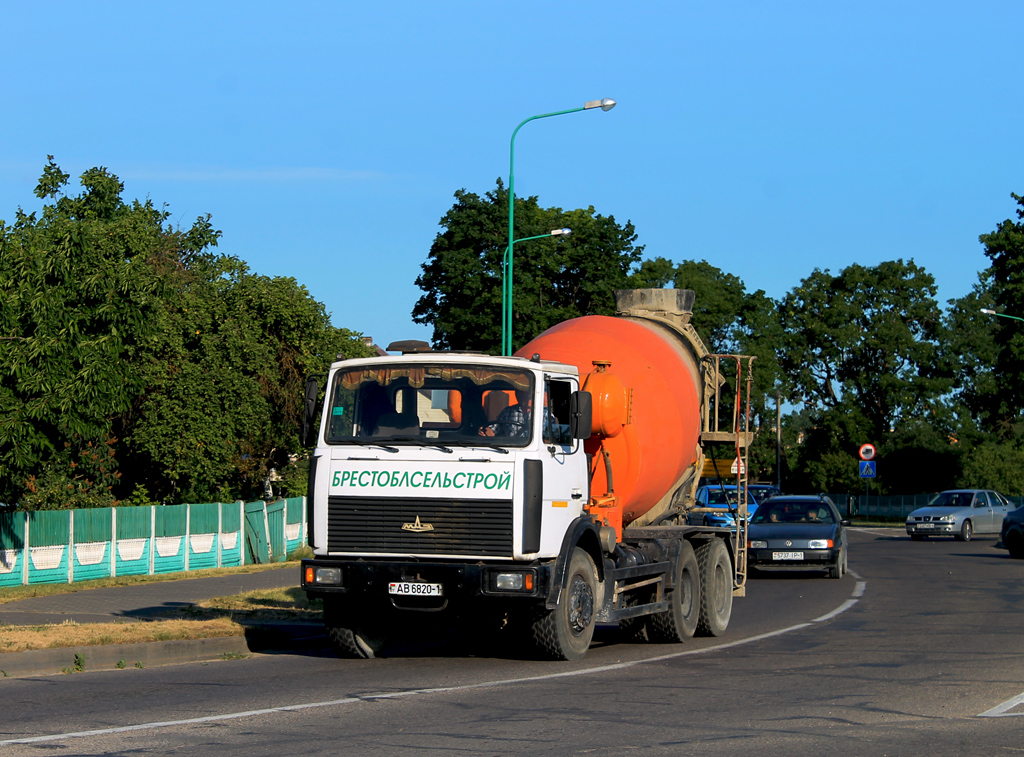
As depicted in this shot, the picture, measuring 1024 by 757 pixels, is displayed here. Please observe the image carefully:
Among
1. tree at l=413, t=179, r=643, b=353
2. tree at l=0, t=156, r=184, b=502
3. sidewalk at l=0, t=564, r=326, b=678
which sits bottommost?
sidewalk at l=0, t=564, r=326, b=678

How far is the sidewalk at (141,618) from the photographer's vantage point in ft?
37.9

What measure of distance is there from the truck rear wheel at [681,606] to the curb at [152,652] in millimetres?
3593

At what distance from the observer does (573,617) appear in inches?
467

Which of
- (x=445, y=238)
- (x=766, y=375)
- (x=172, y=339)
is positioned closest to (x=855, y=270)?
(x=766, y=375)

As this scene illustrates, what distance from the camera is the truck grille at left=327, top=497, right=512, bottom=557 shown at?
36.5 feet

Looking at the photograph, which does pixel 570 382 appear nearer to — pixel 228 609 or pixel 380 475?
pixel 380 475

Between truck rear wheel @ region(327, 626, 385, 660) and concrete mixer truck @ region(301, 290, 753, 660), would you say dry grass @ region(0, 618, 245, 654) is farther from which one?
concrete mixer truck @ region(301, 290, 753, 660)

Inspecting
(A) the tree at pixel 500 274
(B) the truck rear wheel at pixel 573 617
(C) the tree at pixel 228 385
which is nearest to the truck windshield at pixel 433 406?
(B) the truck rear wheel at pixel 573 617

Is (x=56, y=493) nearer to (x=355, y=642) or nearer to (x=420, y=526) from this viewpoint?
(x=355, y=642)

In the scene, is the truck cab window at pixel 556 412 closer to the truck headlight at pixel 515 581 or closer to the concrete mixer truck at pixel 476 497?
the concrete mixer truck at pixel 476 497

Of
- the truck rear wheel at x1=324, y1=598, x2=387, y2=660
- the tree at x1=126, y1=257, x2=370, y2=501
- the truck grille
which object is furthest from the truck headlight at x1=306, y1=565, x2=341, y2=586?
the tree at x1=126, y1=257, x2=370, y2=501

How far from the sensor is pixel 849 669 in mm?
11352

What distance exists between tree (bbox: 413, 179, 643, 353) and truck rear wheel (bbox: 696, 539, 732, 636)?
26418 millimetres

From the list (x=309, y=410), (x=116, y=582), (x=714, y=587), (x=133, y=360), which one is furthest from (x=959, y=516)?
(x=309, y=410)
